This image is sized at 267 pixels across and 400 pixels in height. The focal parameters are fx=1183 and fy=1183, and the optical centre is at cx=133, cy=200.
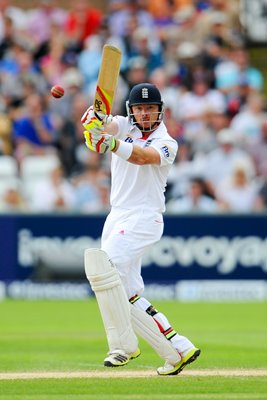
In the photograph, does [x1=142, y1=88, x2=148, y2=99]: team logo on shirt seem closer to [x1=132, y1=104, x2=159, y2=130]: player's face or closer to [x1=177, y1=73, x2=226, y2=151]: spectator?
[x1=132, y1=104, x2=159, y2=130]: player's face

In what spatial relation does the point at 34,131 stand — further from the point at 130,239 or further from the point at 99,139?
the point at 99,139

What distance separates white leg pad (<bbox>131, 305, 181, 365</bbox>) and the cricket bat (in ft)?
4.06

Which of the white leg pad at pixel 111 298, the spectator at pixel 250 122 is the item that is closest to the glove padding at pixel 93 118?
the white leg pad at pixel 111 298

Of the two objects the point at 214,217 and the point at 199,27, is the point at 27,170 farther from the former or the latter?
the point at 199,27

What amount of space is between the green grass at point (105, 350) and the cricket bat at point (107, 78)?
5.28ft

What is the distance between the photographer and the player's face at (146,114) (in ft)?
23.4

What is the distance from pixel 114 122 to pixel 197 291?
299 inches

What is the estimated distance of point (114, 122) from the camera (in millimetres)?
7203

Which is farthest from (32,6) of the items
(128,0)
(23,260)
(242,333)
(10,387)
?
(10,387)

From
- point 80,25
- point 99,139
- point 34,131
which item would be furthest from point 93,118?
point 80,25

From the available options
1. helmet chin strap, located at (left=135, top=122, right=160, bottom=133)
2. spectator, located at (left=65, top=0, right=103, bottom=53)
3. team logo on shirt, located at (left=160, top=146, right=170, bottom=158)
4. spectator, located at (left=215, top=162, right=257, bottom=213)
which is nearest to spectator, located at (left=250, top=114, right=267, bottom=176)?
spectator, located at (left=215, top=162, right=257, bottom=213)

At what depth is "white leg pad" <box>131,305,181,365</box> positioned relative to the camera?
7.05 m

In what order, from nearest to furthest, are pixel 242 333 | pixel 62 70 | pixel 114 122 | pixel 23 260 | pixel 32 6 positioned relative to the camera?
1. pixel 114 122
2. pixel 242 333
3. pixel 23 260
4. pixel 62 70
5. pixel 32 6

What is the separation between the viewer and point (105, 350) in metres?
9.10
